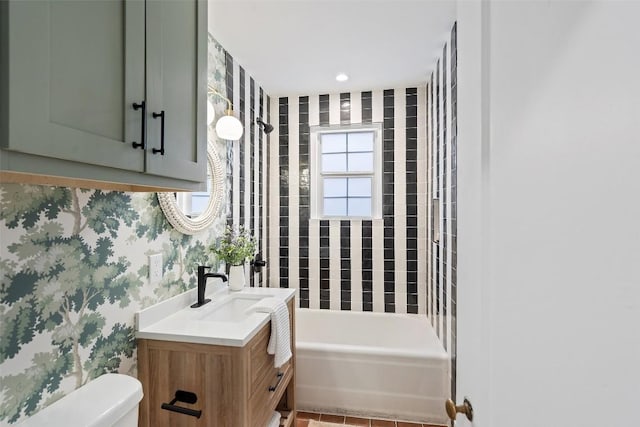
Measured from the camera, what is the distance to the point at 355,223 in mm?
3137

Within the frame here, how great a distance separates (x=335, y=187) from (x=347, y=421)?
Answer: 2010mm

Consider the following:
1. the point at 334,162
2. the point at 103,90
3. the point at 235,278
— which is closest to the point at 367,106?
the point at 334,162

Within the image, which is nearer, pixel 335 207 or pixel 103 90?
pixel 103 90

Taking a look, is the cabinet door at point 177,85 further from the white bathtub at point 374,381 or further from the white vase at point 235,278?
the white bathtub at point 374,381

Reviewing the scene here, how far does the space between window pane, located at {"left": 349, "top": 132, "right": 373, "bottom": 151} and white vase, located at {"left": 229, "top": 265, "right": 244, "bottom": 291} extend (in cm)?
173

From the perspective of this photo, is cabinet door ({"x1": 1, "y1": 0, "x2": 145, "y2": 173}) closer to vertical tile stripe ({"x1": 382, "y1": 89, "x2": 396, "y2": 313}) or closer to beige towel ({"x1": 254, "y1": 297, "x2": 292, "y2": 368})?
beige towel ({"x1": 254, "y1": 297, "x2": 292, "y2": 368})

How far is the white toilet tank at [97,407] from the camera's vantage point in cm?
91

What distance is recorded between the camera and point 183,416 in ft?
4.31

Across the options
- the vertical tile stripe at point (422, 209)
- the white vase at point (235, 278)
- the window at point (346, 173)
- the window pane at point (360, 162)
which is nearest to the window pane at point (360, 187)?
the window at point (346, 173)

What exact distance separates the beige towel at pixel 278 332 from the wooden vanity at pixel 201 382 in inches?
6.1
